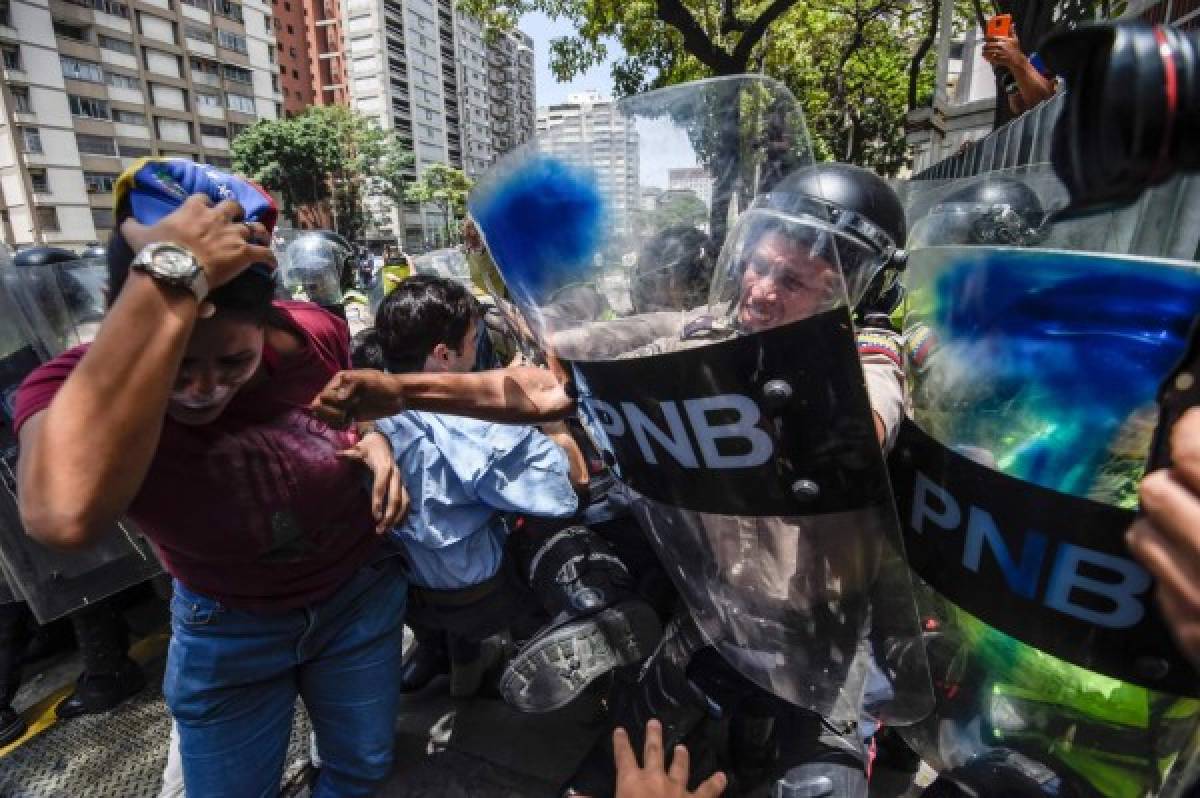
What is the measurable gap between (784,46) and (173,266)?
15487 millimetres

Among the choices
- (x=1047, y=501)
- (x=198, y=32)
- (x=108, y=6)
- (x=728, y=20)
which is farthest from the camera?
(x=198, y=32)

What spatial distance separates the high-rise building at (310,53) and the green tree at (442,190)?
11.5 metres

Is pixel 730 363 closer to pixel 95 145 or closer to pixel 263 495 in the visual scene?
pixel 263 495

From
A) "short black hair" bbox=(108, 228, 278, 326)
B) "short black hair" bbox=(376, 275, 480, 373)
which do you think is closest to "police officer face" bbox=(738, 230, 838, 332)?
"short black hair" bbox=(108, 228, 278, 326)

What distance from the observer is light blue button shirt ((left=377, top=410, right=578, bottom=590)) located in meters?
1.97

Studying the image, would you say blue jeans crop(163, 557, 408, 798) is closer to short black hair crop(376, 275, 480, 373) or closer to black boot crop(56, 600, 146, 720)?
short black hair crop(376, 275, 480, 373)

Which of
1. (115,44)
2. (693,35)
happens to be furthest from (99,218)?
(693,35)

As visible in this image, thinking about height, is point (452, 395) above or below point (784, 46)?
below

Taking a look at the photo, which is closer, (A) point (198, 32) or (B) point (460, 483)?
(B) point (460, 483)

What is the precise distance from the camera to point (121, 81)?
40781 mm

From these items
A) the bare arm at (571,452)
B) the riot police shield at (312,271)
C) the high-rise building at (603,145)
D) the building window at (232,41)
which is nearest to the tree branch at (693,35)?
the riot police shield at (312,271)

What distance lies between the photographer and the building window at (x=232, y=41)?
47156 millimetres

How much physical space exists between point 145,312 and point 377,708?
121 centimetres

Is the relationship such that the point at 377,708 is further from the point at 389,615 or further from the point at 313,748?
the point at 313,748
